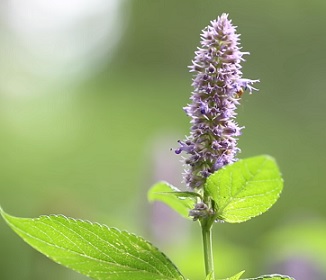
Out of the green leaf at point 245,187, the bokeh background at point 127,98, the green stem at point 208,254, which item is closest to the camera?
the green leaf at point 245,187

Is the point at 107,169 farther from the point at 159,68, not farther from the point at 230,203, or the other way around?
the point at 230,203

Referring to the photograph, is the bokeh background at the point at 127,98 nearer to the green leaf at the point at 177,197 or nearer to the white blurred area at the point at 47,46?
the white blurred area at the point at 47,46

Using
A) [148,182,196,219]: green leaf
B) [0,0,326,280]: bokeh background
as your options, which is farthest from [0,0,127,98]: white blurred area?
[148,182,196,219]: green leaf

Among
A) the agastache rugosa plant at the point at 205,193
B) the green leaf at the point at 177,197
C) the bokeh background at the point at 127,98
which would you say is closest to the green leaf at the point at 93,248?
the agastache rugosa plant at the point at 205,193

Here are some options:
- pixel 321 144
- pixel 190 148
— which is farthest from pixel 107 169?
pixel 190 148

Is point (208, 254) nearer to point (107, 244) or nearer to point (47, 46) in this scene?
point (107, 244)
